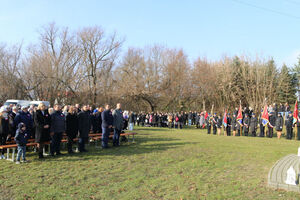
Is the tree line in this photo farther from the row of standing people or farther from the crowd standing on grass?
the row of standing people

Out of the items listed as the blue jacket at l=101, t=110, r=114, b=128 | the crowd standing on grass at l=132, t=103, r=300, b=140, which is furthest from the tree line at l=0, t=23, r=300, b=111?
the blue jacket at l=101, t=110, r=114, b=128

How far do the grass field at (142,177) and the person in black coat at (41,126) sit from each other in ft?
2.14

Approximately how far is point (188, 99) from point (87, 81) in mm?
16573

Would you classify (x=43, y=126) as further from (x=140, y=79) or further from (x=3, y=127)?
(x=140, y=79)

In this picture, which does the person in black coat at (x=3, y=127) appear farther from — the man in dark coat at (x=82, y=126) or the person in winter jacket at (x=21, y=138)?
the man in dark coat at (x=82, y=126)

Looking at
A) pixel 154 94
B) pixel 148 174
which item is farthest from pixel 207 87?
pixel 148 174

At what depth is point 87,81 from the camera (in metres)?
34.6

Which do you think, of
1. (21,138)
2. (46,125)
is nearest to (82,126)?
(46,125)

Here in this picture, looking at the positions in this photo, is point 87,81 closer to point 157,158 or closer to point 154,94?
point 154,94

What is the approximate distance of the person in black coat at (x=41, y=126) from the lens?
8.85 meters

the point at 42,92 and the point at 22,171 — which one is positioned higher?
the point at 42,92

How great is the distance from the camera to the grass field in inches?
218

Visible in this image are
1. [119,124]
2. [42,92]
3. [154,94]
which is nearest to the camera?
[119,124]

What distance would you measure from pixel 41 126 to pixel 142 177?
4517 millimetres
